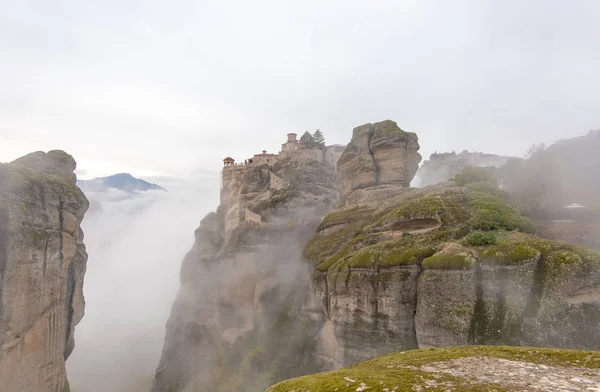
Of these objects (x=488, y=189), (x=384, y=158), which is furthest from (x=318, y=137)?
(x=488, y=189)

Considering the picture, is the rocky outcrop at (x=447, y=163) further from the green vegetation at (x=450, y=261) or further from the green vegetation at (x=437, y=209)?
the green vegetation at (x=450, y=261)

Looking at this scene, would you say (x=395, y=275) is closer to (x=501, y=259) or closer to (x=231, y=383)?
(x=501, y=259)

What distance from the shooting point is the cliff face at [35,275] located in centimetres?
1762

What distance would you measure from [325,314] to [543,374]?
18.9 metres

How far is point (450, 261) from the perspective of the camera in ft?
58.0

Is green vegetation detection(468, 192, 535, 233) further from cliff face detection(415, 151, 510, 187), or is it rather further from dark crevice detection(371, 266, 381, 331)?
cliff face detection(415, 151, 510, 187)

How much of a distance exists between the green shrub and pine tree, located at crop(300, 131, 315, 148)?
43941mm

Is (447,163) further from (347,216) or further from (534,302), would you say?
(534,302)

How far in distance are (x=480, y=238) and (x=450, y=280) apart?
9.74ft

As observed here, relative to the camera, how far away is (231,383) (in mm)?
32562

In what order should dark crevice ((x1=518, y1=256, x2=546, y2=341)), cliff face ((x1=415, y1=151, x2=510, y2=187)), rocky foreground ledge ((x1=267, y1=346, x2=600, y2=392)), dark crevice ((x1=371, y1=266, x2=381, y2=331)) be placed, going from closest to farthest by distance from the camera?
1. rocky foreground ledge ((x1=267, y1=346, x2=600, y2=392))
2. dark crevice ((x1=518, y1=256, x2=546, y2=341))
3. dark crevice ((x1=371, y1=266, x2=381, y2=331))
4. cliff face ((x1=415, y1=151, x2=510, y2=187))

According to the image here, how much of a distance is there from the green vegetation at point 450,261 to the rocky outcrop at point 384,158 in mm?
16074

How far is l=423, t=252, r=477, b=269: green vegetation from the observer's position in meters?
17.1

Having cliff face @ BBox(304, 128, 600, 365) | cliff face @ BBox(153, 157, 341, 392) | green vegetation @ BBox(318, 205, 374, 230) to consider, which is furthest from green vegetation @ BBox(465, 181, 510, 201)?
cliff face @ BBox(153, 157, 341, 392)
